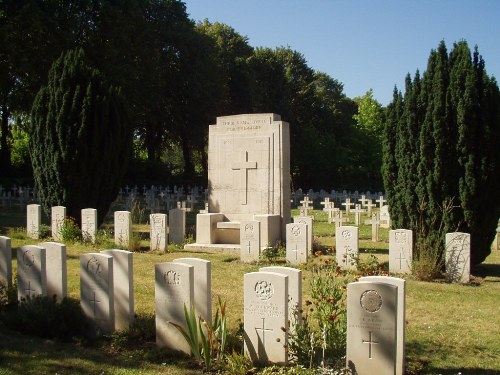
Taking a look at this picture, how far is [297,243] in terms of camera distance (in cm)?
1255

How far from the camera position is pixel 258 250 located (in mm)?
12984

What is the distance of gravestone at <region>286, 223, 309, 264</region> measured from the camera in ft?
40.9

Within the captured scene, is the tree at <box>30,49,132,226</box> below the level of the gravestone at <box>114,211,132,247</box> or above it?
above

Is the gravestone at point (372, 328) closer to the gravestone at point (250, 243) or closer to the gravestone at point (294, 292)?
the gravestone at point (294, 292)

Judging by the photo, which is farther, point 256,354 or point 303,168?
point 303,168

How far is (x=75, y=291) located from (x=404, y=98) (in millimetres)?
7894

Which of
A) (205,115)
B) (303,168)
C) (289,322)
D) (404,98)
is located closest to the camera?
(289,322)

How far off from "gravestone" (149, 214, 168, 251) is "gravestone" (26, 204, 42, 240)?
3924 mm

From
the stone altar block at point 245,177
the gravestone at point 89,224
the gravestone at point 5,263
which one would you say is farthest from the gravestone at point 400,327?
the gravestone at point 89,224

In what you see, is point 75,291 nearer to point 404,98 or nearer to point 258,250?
point 258,250

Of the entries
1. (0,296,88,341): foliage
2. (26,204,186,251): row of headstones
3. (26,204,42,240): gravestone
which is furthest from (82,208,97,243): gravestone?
(0,296,88,341): foliage

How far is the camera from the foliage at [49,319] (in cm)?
694

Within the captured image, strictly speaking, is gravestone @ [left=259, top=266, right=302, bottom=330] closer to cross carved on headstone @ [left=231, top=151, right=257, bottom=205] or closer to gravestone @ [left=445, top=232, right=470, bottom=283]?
gravestone @ [left=445, top=232, right=470, bottom=283]

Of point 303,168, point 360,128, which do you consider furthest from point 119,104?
point 360,128
